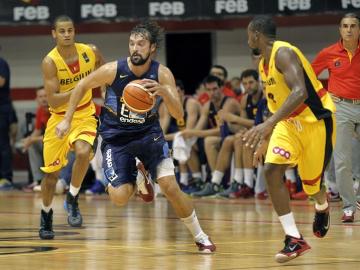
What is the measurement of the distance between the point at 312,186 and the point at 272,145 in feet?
2.02

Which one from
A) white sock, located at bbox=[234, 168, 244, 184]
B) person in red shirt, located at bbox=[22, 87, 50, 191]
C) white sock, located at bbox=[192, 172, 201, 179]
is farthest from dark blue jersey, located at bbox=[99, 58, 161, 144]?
person in red shirt, located at bbox=[22, 87, 50, 191]

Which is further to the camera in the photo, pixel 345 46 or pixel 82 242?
pixel 345 46

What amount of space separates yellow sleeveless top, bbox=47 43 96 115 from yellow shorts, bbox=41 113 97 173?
0.31ft

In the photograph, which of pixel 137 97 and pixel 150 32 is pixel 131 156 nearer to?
pixel 137 97

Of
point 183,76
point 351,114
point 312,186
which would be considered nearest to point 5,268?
point 312,186

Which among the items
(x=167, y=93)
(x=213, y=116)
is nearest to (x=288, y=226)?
(x=167, y=93)

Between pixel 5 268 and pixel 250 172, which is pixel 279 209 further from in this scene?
pixel 250 172

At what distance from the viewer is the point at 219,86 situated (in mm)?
16562

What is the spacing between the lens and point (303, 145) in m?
9.48

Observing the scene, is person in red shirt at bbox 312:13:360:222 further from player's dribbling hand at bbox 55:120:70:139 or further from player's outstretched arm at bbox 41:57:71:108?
player's dribbling hand at bbox 55:120:70:139

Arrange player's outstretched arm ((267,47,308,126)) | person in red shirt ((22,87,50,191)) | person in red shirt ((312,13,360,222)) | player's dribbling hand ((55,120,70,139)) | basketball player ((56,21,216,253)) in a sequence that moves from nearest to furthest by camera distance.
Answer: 1. player's outstretched arm ((267,47,308,126))
2. player's dribbling hand ((55,120,70,139))
3. basketball player ((56,21,216,253))
4. person in red shirt ((312,13,360,222))
5. person in red shirt ((22,87,50,191))

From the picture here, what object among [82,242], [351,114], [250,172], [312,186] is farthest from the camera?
[250,172]

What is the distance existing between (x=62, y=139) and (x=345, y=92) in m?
3.50

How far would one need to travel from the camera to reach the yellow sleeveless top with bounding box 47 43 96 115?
12008 millimetres
